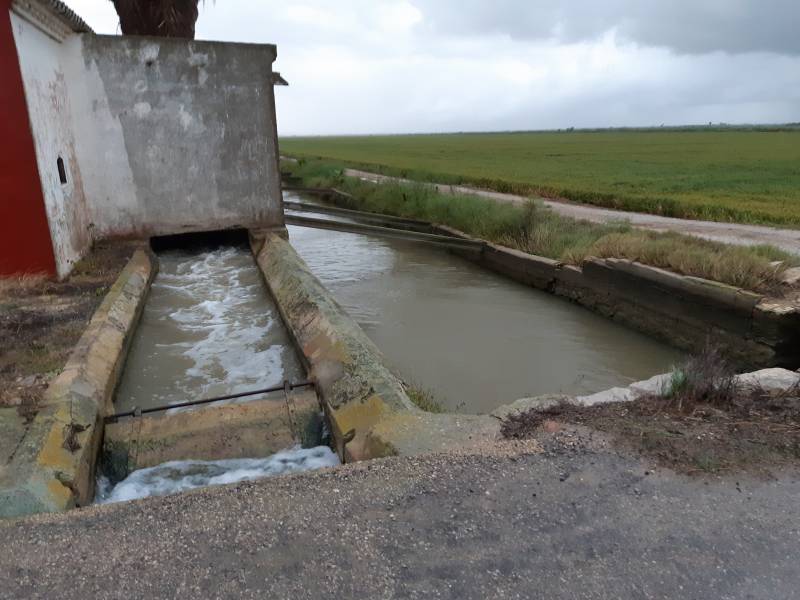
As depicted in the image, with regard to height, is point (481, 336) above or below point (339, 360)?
below

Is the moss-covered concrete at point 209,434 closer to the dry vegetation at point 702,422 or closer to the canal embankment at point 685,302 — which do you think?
the dry vegetation at point 702,422

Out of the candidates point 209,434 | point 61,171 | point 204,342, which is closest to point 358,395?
point 209,434

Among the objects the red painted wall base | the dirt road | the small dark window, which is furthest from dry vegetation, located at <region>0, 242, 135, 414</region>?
the dirt road

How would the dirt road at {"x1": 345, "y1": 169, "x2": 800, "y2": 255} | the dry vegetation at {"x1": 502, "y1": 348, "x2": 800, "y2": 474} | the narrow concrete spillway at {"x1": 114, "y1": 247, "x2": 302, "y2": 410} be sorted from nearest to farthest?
the dry vegetation at {"x1": 502, "y1": 348, "x2": 800, "y2": 474} < the narrow concrete spillway at {"x1": 114, "y1": 247, "x2": 302, "y2": 410} < the dirt road at {"x1": 345, "y1": 169, "x2": 800, "y2": 255}

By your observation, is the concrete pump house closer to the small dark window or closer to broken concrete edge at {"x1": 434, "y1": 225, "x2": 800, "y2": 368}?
the small dark window

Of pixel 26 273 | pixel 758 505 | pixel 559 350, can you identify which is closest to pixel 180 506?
pixel 758 505

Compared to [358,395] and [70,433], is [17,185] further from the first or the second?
[358,395]

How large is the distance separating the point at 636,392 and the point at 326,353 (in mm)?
2466

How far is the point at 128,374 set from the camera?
5.42 meters

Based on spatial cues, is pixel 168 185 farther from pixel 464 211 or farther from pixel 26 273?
pixel 464 211

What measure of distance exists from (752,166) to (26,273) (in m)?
28.9

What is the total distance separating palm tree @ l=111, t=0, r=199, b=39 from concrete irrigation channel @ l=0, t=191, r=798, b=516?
453 cm

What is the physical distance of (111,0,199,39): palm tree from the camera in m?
12.1

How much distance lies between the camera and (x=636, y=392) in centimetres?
391
